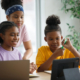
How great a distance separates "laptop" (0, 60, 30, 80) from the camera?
0.98m

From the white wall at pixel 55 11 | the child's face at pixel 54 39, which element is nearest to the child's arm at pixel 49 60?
the child's face at pixel 54 39

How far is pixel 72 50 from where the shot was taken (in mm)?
1727

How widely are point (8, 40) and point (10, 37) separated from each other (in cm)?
3

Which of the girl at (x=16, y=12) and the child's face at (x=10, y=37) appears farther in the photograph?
the girl at (x=16, y=12)

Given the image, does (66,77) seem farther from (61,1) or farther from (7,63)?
(61,1)

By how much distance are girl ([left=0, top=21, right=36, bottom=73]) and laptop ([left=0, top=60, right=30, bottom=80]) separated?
0.37 m

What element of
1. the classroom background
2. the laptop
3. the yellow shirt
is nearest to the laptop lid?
the laptop

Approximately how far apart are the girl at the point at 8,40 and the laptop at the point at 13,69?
1.20 feet

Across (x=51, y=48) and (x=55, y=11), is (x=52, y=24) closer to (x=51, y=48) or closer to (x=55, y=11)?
(x=51, y=48)

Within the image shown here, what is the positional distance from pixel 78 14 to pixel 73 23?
0.32 meters

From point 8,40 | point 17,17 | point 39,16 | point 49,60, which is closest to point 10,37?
point 8,40

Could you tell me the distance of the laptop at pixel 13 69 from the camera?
3.21 feet

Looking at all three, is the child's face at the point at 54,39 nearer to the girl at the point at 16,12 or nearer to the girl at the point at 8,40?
the girl at the point at 16,12

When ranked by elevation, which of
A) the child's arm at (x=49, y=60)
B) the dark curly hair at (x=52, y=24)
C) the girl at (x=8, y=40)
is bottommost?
the child's arm at (x=49, y=60)
